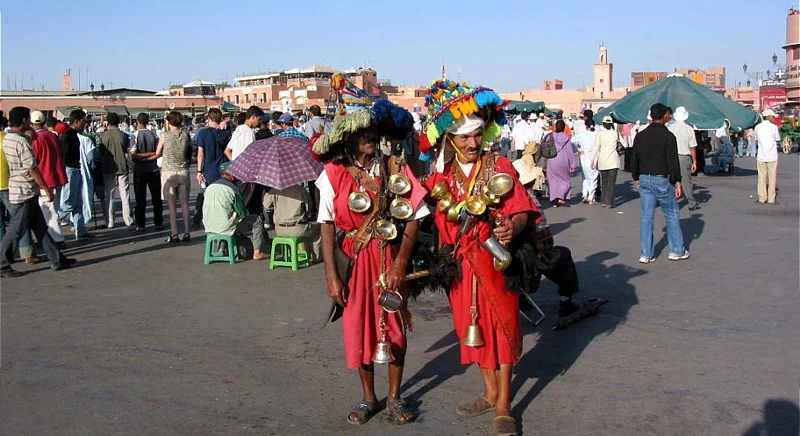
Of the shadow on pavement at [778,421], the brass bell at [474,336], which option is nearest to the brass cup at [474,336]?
the brass bell at [474,336]

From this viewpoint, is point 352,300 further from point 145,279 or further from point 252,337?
point 145,279

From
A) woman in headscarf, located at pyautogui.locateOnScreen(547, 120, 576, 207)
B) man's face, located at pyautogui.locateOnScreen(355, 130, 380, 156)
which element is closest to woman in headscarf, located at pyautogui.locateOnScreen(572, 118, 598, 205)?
woman in headscarf, located at pyautogui.locateOnScreen(547, 120, 576, 207)

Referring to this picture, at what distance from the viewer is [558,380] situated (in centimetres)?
556

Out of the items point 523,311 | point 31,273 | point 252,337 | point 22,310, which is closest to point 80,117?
point 31,273

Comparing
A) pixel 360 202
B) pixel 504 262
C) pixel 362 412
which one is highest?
pixel 360 202

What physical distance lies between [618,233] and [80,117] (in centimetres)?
853

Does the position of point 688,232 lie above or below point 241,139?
below

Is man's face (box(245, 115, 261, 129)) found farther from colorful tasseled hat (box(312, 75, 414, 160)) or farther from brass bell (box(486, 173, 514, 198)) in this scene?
brass bell (box(486, 173, 514, 198))

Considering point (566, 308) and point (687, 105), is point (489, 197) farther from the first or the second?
point (687, 105)

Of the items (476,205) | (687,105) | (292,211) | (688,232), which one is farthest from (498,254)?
(687,105)

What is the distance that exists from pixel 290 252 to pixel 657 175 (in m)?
4.60

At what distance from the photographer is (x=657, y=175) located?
9.55m

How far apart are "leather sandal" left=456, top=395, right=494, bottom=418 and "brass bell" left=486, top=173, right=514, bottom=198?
4.32ft

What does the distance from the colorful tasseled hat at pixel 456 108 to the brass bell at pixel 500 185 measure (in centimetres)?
40
